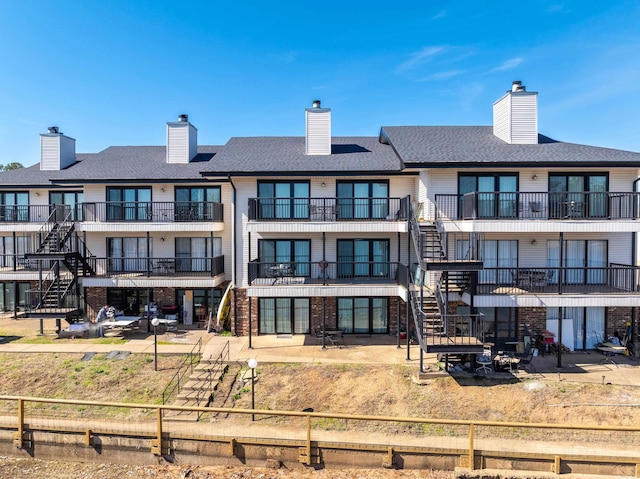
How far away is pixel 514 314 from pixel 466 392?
550 cm

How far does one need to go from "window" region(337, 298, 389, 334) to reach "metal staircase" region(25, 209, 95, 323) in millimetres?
13168

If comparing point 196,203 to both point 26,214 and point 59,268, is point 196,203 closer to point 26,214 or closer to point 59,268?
point 59,268

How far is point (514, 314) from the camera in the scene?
15.4 meters

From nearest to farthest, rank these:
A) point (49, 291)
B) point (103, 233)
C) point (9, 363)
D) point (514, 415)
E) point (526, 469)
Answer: point (526, 469), point (514, 415), point (9, 363), point (49, 291), point (103, 233)

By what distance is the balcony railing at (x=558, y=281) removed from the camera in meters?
14.3

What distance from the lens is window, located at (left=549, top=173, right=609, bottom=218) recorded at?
1500 cm

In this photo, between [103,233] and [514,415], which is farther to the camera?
[103,233]

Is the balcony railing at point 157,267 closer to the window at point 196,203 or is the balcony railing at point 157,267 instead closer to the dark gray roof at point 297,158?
the window at point 196,203

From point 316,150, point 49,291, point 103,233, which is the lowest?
point 49,291

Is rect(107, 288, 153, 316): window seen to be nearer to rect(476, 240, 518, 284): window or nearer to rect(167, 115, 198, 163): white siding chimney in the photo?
rect(167, 115, 198, 163): white siding chimney

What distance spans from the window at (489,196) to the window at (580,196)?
1626mm

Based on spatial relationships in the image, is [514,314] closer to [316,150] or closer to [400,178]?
[400,178]

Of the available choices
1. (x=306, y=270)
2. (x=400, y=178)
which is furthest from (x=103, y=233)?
(x=400, y=178)

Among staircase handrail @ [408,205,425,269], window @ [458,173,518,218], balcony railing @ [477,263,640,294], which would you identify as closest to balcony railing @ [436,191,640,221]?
window @ [458,173,518,218]
